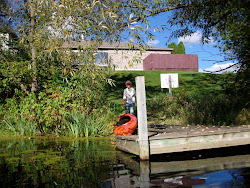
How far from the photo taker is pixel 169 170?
566 cm

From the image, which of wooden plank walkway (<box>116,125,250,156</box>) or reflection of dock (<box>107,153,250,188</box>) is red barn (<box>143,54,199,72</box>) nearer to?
wooden plank walkway (<box>116,125,250,156</box>)

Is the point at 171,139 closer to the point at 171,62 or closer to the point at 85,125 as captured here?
the point at 85,125

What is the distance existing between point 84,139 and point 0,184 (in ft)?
17.0

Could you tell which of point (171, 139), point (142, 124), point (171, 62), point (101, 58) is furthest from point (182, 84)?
point (142, 124)

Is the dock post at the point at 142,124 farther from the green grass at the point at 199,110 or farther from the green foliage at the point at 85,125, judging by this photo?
the green grass at the point at 199,110

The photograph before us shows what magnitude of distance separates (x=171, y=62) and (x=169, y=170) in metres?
28.5

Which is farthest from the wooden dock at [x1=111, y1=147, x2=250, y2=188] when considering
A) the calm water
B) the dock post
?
the dock post

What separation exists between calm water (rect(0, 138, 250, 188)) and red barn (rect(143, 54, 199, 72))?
81.2 feet

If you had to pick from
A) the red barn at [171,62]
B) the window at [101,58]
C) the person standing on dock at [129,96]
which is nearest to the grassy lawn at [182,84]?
the red barn at [171,62]

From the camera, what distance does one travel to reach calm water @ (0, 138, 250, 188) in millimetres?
4824

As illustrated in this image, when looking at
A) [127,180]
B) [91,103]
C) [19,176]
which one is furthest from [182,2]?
[19,176]

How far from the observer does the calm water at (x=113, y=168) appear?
4.82 meters

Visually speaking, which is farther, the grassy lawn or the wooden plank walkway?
the grassy lawn

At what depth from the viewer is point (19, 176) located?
5.34 metres
